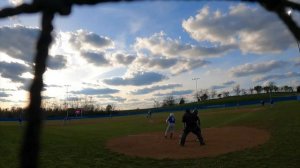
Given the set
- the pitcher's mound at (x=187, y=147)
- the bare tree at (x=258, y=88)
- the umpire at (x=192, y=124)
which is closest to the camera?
the pitcher's mound at (x=187, y=147)

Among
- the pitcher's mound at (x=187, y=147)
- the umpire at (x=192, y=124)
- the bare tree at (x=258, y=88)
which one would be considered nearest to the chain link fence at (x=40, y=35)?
the pitcher's mound at (x=187, y=147)

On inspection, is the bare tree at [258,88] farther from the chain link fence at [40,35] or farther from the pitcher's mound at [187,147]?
the chain link fence at [40,35]

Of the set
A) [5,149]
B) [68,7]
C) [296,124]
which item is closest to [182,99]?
[296,124]

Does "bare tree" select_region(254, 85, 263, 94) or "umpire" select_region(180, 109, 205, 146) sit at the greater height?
"bare tree" select_region(254, 85, 263, 94)

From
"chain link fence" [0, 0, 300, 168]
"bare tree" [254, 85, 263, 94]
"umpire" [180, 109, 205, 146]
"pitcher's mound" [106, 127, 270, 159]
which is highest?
"bare tree" [254, 85, 263, 94]

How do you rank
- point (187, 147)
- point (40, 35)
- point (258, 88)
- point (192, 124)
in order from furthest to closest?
point (258, 88) → point (192, 124) → point (187, 147) → point (40, 35)

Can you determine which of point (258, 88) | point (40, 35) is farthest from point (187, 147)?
point (258, 88)

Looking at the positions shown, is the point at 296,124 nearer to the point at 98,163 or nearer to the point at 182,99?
the point at 98,163

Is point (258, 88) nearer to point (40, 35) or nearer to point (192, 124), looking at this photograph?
point (192, 124)

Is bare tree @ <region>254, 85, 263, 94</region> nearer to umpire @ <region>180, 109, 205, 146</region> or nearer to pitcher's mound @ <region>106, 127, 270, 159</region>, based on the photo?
pitcher's mound @ <region>106, 127, 270, 159</region>

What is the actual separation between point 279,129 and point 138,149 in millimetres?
11056

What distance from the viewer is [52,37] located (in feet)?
3.41

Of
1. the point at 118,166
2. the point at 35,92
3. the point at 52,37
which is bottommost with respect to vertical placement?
the point at 118,166

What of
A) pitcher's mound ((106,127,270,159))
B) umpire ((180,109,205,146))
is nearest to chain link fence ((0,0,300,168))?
pitcher's mound ((106,127,270,159))
